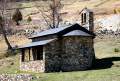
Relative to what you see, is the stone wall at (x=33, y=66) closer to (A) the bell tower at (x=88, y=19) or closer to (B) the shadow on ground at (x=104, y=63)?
(B) the shadow on ground at (x=104, y=63)

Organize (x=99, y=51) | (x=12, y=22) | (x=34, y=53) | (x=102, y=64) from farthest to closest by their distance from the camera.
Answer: (x=12, y=22) < (x=99, y=51) < (x=34, y=53) < (x=102, y=64)

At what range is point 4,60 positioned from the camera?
56.7m

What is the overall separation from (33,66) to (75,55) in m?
4.95

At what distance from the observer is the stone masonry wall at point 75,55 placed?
4528 cm

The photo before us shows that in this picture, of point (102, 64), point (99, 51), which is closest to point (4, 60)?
point (99, 51)

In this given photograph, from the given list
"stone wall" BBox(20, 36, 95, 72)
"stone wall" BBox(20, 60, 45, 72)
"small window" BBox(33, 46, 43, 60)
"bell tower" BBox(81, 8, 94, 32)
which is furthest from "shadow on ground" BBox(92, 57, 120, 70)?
"small window" BBox(33, 46, 43, 60)

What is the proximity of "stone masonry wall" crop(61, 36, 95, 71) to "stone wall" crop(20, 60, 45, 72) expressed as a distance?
235 cm

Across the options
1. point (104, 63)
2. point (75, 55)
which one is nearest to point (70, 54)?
point (75, 55)

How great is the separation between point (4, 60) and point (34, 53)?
29.7 ft

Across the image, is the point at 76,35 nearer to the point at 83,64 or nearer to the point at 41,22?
the point at 83,64

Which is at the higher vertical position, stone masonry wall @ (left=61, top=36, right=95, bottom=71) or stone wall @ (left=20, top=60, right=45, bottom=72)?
stone masonry wall @ (left=61, top=36, right=95, bottom=71)

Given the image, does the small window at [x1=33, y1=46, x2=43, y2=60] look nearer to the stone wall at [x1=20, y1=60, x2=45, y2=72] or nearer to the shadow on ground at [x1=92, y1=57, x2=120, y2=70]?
the stone wall at [x1=20, y1=60, x2=45, y2=72]

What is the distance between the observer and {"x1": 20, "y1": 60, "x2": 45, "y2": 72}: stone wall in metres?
44.9

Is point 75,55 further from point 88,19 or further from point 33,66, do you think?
point 88,19
